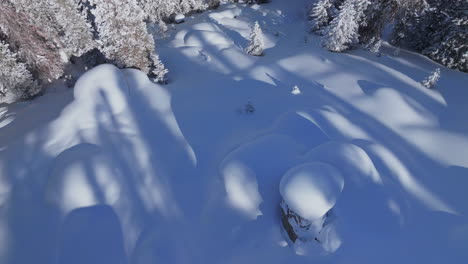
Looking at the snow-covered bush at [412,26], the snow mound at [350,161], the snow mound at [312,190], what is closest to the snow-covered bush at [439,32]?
the snow-covered bush at [412,26]

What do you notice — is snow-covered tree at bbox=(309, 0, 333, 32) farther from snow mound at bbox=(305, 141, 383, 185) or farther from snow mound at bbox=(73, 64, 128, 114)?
snow mound at bbox=(73, 64, 128, 114)

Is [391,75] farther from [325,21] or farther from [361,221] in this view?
[361,221]

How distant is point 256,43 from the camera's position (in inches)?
456

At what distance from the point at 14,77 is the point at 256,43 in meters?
9.82

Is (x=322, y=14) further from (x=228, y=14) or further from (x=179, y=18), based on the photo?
(x=179, y=18)

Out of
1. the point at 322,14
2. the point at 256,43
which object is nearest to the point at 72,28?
the point at 256,43

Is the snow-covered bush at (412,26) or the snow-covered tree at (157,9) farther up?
the snow-covered bush at (412,26)

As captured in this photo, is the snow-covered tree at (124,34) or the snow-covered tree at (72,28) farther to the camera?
the snow-covered tree at (72,28)

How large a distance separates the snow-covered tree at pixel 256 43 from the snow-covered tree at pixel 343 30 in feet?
10.4

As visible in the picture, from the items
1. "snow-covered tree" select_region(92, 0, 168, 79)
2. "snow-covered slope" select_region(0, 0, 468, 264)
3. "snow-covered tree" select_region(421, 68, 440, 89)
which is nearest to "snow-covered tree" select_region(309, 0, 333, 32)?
"snow-covered slope" select_region(0, 0, 468, 264)

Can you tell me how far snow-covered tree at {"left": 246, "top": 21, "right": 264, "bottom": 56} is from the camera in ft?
37.3

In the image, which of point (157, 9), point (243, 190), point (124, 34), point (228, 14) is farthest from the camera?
point (228, 14)

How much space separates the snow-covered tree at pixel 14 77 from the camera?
33.7 feet

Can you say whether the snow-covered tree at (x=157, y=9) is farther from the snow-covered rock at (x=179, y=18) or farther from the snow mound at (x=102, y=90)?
the snow mound at (x=102, y=90)
